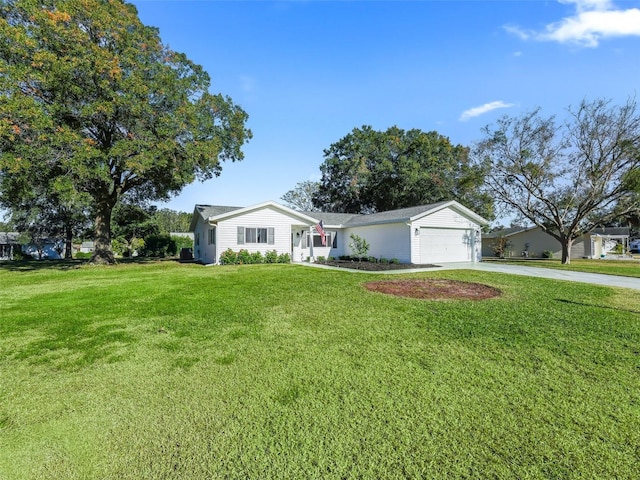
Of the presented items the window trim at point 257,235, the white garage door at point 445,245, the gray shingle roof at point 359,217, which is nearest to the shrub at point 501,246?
the white garage door at point 445,245

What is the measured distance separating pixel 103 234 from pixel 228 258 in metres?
8.33

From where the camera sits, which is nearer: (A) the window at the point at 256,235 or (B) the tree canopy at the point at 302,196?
(A) the window at the point at 256,235

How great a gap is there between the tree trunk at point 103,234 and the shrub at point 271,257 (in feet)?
30.7

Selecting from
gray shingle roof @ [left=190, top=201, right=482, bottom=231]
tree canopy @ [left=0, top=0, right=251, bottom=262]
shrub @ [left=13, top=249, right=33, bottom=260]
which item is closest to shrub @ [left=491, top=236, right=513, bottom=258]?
gray shingle roof @ [left=190, top=201, right=482, bottom=231]

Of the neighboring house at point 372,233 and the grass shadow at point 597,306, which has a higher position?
the neighboring house at point 372,233

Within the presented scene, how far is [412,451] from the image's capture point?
2.49m

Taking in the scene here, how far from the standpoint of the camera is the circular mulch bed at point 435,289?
836 centimetres

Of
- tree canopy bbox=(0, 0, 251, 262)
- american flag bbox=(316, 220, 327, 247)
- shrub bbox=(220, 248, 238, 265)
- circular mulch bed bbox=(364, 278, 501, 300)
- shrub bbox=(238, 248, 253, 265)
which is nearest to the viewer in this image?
circular mulch bed bbox=(364, 278, 501, 300)

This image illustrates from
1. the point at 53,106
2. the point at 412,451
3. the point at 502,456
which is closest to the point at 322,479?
the point at 412,451

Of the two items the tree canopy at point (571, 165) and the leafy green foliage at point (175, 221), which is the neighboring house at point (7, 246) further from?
the tree canopy at point (571, 165)

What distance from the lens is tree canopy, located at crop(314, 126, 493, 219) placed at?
31188 mm

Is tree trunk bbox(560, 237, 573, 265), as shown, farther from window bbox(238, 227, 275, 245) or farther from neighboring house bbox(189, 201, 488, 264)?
window bbox(238, 227, 275, 245)

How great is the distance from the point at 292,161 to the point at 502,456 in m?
22.6

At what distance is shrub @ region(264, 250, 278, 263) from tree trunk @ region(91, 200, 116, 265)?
368 inches
